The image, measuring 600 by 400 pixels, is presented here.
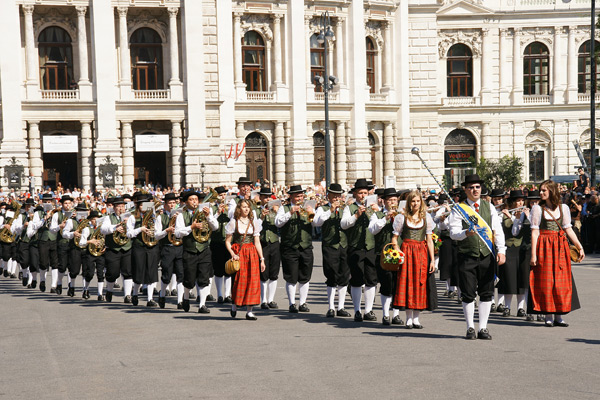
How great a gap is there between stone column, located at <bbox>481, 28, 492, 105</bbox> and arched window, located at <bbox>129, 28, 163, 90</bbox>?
65.2ft

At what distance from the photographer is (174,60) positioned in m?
45.4

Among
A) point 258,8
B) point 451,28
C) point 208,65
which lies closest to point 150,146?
point 208,65

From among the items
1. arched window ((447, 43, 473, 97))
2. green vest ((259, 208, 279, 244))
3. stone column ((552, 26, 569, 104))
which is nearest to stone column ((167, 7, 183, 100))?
arched window ((447, 43, 473, 97))

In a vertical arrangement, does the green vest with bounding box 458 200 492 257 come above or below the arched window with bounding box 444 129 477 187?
below

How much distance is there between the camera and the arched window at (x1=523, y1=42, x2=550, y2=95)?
54.7 metres

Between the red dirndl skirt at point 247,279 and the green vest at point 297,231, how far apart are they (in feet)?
3.50

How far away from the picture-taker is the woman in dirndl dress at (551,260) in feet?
40.8

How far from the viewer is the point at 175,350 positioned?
11.1 m

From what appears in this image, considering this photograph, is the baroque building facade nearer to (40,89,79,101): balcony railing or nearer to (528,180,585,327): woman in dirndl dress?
(40,89,79,101): balcony railing

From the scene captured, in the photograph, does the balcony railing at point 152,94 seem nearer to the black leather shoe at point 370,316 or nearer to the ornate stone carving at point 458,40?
the ornate stone carving at point 458,40

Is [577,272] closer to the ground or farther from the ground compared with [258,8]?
closer to the ground

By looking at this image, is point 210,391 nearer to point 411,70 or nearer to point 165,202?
point 165,202

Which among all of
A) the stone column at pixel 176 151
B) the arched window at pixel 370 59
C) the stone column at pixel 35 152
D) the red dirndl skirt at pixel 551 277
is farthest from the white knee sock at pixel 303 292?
the arched window at pixel 370 59

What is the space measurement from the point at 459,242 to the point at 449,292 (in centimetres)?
499
